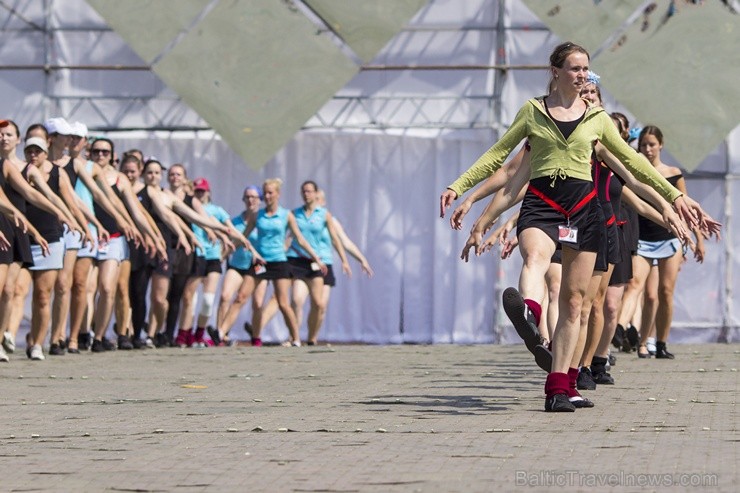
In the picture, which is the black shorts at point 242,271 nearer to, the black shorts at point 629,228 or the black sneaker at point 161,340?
the black sneaker at point 161,340

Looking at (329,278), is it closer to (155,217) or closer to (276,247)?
(276,247)

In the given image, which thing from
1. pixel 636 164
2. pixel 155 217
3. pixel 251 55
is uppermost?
pixel 251 55

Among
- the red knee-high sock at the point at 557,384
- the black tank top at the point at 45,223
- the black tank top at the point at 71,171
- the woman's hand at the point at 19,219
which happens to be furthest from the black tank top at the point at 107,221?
the red knee-high sock at the point at 557,384

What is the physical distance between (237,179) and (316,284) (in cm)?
246

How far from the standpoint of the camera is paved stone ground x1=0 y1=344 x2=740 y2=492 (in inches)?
218

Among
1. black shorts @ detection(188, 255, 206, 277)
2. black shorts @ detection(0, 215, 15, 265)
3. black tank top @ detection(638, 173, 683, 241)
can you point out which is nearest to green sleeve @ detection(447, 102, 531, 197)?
black shorts @ detection(0, 215, 15, 265)

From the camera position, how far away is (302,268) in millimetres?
18797

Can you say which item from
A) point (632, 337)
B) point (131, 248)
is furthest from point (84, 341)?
point (632, 337)

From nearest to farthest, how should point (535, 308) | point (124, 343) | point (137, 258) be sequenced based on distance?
point (535, 308) → point (124, 343) → point (137, 258)

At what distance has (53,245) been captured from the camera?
45.3 feet

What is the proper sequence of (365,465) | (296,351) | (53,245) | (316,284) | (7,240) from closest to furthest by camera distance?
(365,465), (7,240), (53,245), (296,351), (316,284)

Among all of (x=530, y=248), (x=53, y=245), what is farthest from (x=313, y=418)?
(x=53, y=245)

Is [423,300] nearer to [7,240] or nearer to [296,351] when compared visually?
[296,351]

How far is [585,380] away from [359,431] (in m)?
2.95
